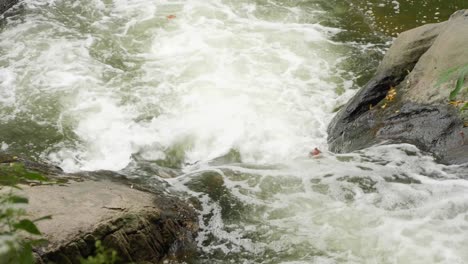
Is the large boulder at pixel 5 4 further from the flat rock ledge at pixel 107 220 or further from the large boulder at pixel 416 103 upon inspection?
the large boulder at pixel 416 103

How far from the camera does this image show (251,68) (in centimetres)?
761

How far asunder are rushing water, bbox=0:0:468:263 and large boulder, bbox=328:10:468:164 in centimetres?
23

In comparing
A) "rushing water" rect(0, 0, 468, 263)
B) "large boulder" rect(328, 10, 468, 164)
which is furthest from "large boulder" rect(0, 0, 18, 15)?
"large boulder" rect(328, 10, 468, 164)

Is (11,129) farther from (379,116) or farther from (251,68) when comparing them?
(379,116)

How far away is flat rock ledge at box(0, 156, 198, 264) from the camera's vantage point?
318 centimetres

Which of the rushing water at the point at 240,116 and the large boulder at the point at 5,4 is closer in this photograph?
the rushing water at the point at 240,116

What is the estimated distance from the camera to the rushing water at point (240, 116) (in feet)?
13.1

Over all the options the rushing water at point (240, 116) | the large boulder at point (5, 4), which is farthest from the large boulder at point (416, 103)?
the large boulder at point (5, 4)

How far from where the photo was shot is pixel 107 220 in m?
3.46

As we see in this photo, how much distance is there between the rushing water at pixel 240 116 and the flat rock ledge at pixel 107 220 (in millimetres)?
264

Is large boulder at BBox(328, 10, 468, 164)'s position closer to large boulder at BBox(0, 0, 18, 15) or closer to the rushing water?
the rushing water

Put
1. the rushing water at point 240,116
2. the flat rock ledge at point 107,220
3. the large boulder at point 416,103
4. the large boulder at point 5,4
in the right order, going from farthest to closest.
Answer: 1. the large boulder at point 5,4
2. the large boulder at point 416,103
3. the rushing water at point 240,116
4. the flat rock ledge at point 107,220

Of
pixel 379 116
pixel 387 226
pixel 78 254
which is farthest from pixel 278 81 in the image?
pixel 78 254

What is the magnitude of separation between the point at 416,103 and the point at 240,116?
2399 mm
